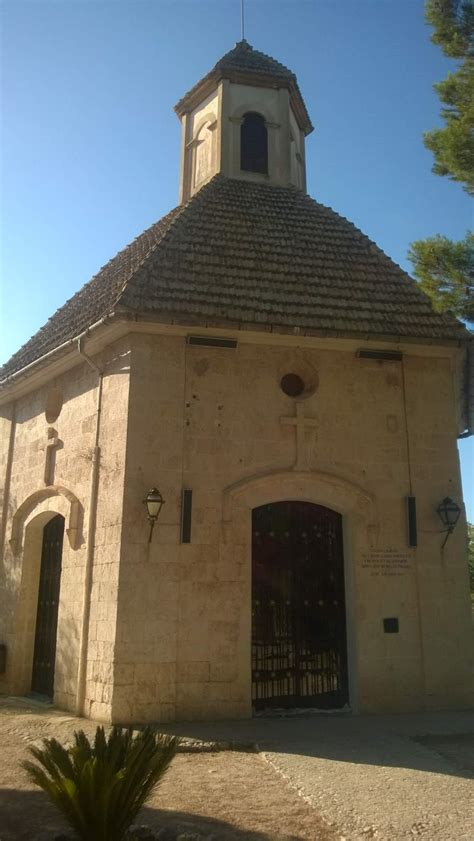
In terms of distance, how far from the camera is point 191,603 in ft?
26.9

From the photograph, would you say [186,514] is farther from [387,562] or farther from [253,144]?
[253,144]

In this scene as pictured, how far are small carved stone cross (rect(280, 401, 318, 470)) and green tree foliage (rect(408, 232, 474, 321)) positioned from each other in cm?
299

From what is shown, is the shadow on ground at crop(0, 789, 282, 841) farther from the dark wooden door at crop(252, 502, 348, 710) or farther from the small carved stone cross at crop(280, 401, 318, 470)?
the small carved stone cross at crop(280, 401, 318, 470)

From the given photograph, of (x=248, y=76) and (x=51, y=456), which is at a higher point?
(x=248, y=76)

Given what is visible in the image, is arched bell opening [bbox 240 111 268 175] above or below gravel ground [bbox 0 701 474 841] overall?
above

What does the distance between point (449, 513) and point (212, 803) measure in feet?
17.3

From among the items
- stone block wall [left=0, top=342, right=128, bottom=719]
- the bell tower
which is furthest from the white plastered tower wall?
stone block wall [left=0, top=342, right=128, bottom=719]

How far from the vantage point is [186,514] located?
8406 mm

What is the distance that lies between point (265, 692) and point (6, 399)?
7.15 metres

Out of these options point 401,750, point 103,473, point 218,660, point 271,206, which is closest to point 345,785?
point 401,750

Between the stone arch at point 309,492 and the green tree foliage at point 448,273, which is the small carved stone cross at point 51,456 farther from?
the green tree foliage at point 448,273

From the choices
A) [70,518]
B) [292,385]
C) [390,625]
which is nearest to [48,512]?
[70,518]

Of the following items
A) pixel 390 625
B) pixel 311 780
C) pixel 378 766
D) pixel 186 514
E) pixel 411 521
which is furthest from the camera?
pixel 411 521

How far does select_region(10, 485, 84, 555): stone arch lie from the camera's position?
919 centimetres
